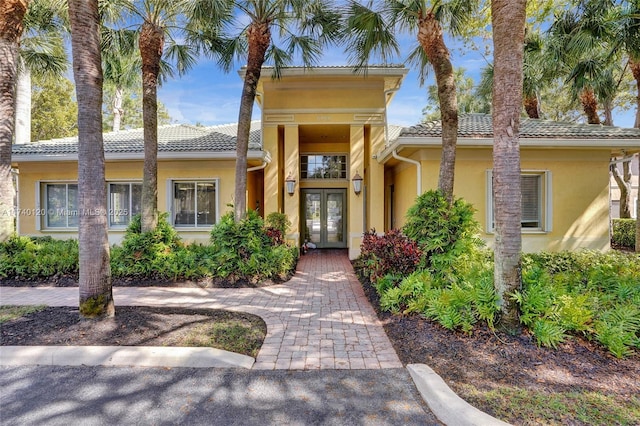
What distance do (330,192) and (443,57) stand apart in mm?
7431

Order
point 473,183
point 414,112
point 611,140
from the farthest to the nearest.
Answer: point 414,112, point 473,183, point 611,140

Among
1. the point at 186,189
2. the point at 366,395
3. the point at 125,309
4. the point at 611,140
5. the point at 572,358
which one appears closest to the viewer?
the point at 366,395

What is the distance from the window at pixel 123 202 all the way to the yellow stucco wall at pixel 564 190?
9278 millimetres

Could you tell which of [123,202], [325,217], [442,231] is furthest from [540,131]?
[123,202]

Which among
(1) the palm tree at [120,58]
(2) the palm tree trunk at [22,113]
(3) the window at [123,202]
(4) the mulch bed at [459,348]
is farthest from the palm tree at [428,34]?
(2) the palm tree trunk at [22,113]

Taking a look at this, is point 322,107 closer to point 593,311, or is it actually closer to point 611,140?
point 611,140

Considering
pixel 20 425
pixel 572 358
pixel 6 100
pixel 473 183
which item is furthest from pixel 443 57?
pixel 6 100

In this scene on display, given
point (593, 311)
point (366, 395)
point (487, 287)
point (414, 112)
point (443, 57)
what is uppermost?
point (414, 112)

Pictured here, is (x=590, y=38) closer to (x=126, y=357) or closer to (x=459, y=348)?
(x=459, y=348)

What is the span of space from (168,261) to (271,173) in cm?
504

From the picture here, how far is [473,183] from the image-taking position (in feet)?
30.0

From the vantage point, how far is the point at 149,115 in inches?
326

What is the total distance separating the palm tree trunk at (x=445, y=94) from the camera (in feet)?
22.7

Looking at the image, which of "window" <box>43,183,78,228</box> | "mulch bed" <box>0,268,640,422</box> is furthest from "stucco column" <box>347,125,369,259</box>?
"window" <box>43,183,78,228</box>
